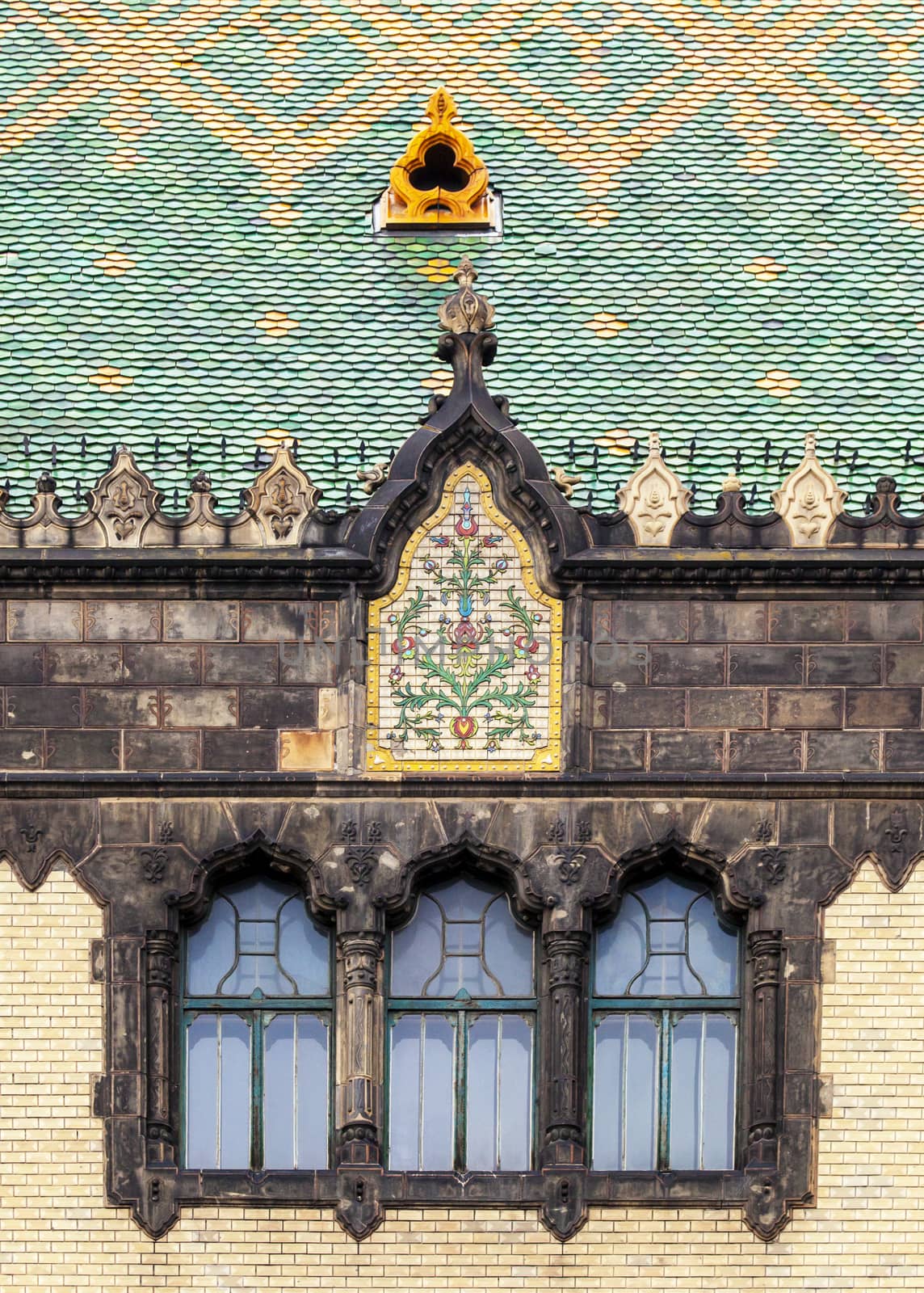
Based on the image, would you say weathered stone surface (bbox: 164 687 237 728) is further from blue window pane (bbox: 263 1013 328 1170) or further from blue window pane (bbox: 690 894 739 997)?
blue window pane (bbox: 690 894 739 997)

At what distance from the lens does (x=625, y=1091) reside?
89.0ft

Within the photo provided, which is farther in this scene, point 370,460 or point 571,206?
point 571,206

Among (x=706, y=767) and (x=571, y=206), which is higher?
(x=571, y=206)

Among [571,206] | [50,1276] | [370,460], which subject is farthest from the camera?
[571,206]

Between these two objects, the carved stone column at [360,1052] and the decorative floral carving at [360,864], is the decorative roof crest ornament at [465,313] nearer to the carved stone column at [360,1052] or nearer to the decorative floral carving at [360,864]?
the decorative floral carving at [360,864]

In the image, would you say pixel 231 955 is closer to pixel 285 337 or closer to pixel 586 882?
pixel 586 882

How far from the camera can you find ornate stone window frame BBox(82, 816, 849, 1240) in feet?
87.2

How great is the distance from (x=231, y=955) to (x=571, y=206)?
841 cm

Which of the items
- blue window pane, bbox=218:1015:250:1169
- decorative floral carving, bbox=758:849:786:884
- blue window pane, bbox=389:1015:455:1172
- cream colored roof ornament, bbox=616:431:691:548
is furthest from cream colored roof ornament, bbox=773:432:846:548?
blue window pane, bbox=218:1015:250:1169

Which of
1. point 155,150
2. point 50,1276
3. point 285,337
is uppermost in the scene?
point 155,150

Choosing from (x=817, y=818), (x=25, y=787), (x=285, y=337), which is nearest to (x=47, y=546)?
(x=25, y=787)

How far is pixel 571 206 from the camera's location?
32.3 m

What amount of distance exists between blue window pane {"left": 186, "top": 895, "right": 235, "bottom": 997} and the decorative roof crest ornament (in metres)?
4.79

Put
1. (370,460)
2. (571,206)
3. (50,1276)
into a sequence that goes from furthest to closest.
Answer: (571,206) < (370,460) < (50,1276)
